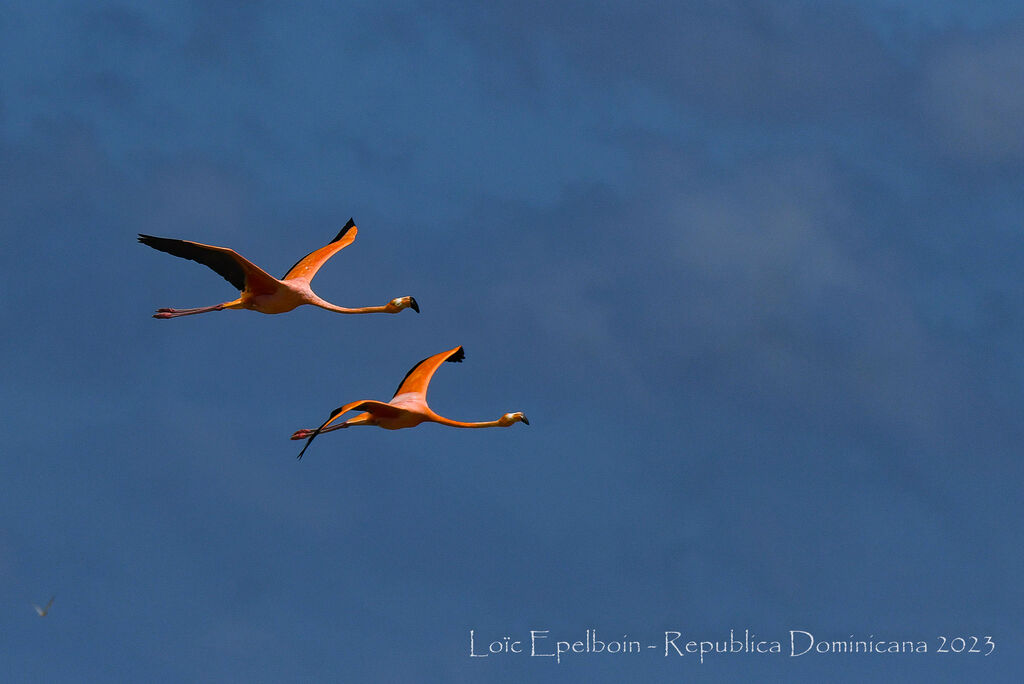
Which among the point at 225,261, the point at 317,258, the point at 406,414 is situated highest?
the point at 317,258

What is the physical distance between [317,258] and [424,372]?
4.59 meters

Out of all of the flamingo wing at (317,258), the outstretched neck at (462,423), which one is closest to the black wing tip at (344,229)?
the flamingo wing at (317,258)

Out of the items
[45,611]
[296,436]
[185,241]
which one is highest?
[185,241]

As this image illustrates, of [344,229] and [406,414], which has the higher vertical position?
[344,229]

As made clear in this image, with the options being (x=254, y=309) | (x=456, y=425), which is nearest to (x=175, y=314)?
(x=254, y=309)

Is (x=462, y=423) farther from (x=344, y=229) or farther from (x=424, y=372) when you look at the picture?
(x=344, y=229)

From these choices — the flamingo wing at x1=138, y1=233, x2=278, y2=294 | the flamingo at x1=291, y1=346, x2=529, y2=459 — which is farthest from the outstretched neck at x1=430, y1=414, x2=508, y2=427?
the flamingo wing at x1=138, y1=233, x2=278, y2=294

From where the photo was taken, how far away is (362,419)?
39125 millimetres

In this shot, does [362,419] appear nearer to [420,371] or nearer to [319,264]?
[420,371]

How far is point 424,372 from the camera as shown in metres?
41.5

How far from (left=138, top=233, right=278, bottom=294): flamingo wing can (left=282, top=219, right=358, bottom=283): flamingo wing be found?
2.32 metres

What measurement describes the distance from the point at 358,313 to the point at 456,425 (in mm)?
3531

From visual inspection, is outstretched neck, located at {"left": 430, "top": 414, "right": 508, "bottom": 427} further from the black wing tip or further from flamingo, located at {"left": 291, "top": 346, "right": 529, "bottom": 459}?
the black wing tip

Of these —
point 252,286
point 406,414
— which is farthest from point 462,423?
point 252,286
